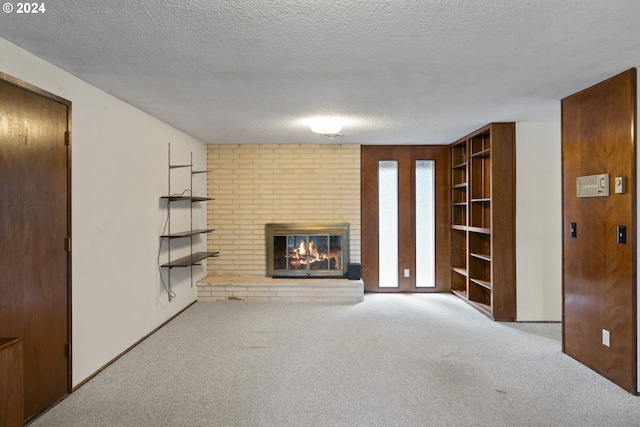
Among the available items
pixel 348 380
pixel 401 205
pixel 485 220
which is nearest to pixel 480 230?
pixel 485 220

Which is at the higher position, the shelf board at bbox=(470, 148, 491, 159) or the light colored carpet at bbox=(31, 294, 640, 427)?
the shelf board at bbox=(470, 148, 491, 159)

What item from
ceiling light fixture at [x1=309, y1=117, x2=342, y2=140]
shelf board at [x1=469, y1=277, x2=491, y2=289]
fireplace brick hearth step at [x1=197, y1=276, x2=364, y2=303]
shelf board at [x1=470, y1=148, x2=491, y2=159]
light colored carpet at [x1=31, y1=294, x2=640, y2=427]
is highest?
ceiling light fixture at [x1=309, y1=117, x2=342, y2=140]

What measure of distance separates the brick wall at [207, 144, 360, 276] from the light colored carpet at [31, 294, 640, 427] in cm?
166

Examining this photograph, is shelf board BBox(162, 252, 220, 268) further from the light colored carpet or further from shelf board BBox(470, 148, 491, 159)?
shelf board BBox(470, 148, 491, 159)

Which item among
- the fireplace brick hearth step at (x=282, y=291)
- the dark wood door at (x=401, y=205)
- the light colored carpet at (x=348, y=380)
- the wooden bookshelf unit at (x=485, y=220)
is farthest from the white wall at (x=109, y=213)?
the wooden bookshelf unit at (x=485, y=220)

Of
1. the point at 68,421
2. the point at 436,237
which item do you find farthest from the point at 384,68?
the point at 436,237

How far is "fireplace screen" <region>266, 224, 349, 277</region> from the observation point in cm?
559

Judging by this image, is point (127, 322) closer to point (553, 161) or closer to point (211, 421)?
point (211, 421)

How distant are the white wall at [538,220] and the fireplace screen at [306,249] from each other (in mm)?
2412

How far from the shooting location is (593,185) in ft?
9.53

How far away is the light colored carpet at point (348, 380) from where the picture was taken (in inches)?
89.7

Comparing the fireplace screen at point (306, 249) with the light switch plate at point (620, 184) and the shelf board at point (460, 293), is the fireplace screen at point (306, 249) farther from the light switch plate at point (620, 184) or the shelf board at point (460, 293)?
the light switch plate at point (620, 184)

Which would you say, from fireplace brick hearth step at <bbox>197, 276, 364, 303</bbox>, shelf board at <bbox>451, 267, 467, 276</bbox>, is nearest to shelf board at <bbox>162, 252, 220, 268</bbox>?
fireplace brick hearth step at <bbox>197, 276, 364, 303</bbox>

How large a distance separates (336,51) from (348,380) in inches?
91.9
